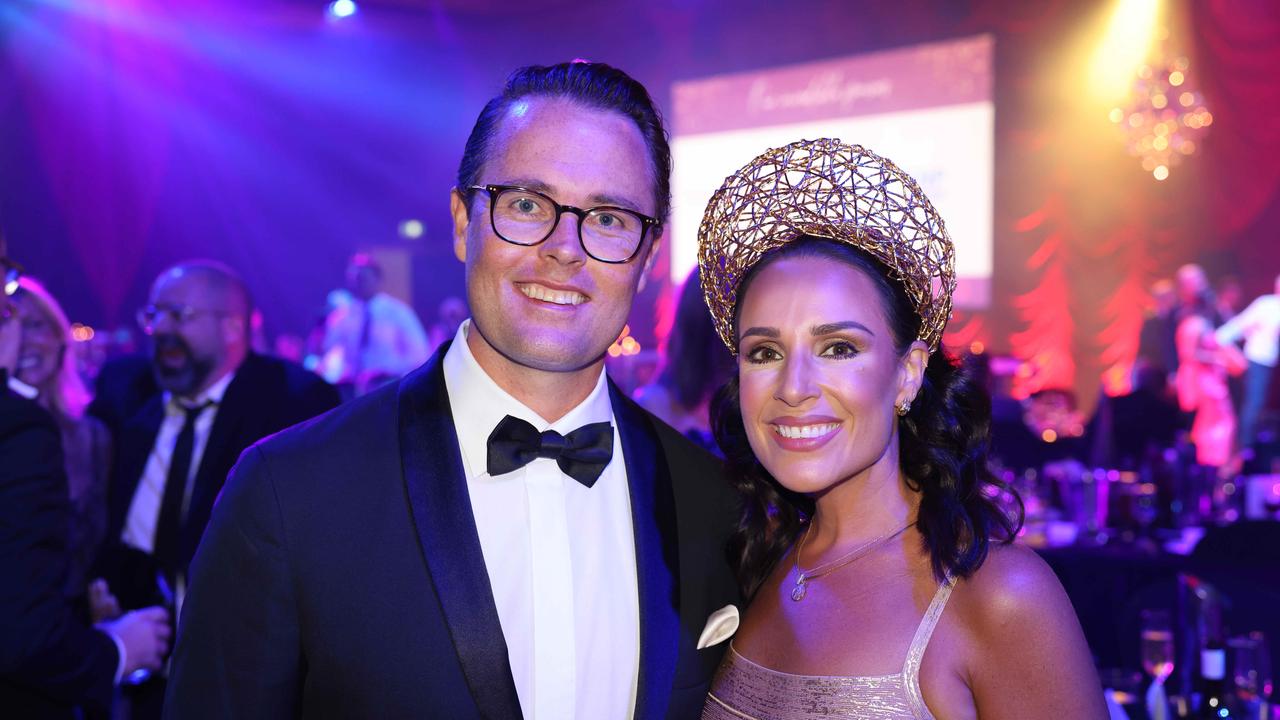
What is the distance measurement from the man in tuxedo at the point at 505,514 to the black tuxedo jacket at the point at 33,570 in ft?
2.89

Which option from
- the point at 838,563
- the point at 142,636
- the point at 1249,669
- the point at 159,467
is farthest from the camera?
the point at 159,467

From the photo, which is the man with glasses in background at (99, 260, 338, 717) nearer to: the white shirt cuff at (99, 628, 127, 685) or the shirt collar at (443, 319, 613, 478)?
the white shirt cuff at (99, 628, 127, 685)

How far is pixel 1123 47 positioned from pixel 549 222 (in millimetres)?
9313

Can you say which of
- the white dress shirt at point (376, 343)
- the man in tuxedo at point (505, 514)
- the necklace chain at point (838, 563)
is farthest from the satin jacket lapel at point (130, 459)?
the white dress shirt at point (376, 343)

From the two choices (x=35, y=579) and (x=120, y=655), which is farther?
(x=120, y=655)

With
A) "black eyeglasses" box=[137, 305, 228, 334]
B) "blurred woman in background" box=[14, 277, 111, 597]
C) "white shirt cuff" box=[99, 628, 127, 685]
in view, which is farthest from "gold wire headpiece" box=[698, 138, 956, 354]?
"black eyeglasses" box=[137, 305, 228, 334]

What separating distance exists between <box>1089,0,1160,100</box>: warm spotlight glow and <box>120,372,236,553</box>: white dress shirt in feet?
28.2

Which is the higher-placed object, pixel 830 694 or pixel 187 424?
pixel 187 424

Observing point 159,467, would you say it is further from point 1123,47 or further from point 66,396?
point 1123,47

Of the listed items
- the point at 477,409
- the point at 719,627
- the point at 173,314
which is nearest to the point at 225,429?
the point at 173,314

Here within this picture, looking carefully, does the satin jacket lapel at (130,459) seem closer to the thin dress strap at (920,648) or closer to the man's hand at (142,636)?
the man's hand at (142,636)

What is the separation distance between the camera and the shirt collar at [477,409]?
1.76 m

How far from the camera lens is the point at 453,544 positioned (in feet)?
5.23

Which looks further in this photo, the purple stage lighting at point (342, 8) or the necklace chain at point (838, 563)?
the purple stage lighting at point (342, 8)
